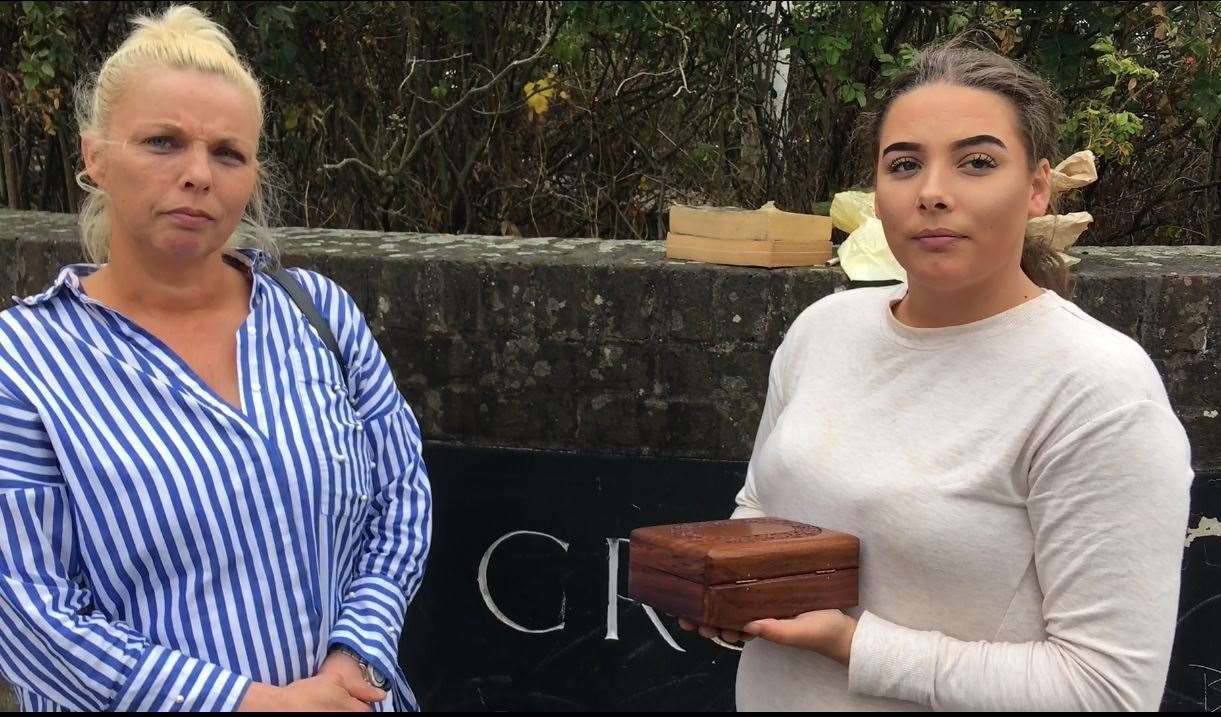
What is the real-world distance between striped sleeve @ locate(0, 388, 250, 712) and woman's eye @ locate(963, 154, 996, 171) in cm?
128

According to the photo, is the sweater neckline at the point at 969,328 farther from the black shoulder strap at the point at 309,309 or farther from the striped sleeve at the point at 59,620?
the striped sleeve at the point at 59,620

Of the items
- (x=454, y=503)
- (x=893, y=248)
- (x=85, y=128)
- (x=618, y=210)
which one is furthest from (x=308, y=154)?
(x=893, y=248)

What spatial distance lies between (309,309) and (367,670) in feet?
2.01

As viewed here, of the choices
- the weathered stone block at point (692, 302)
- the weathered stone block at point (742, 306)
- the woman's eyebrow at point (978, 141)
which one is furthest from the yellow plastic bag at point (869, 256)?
the woman's eyebrow at point (978, 141)

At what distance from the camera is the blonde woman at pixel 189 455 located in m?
1.88

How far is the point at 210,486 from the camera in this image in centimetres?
195

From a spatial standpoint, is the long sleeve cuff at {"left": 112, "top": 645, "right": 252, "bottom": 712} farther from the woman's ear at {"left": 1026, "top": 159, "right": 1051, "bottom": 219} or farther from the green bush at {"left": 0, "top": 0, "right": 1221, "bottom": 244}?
the green bush at {"left": 0, "top": 0, "right": 1221, "bottom": 244}

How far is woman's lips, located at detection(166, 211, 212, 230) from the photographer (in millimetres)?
2076

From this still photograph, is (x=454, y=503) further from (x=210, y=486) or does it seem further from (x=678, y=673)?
(x=210, y=486)

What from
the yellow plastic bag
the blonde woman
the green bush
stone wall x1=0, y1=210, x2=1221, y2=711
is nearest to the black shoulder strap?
the blonde woman

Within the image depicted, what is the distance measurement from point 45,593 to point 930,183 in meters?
1.36

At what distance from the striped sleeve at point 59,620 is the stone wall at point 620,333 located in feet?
5.72

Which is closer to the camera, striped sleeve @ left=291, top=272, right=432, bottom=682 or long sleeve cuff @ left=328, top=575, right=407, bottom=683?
long sleeve cuff @ left=328, top=575, right=407, bottom=683

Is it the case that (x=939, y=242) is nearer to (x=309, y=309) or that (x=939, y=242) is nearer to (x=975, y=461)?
(x=975, y=461)
